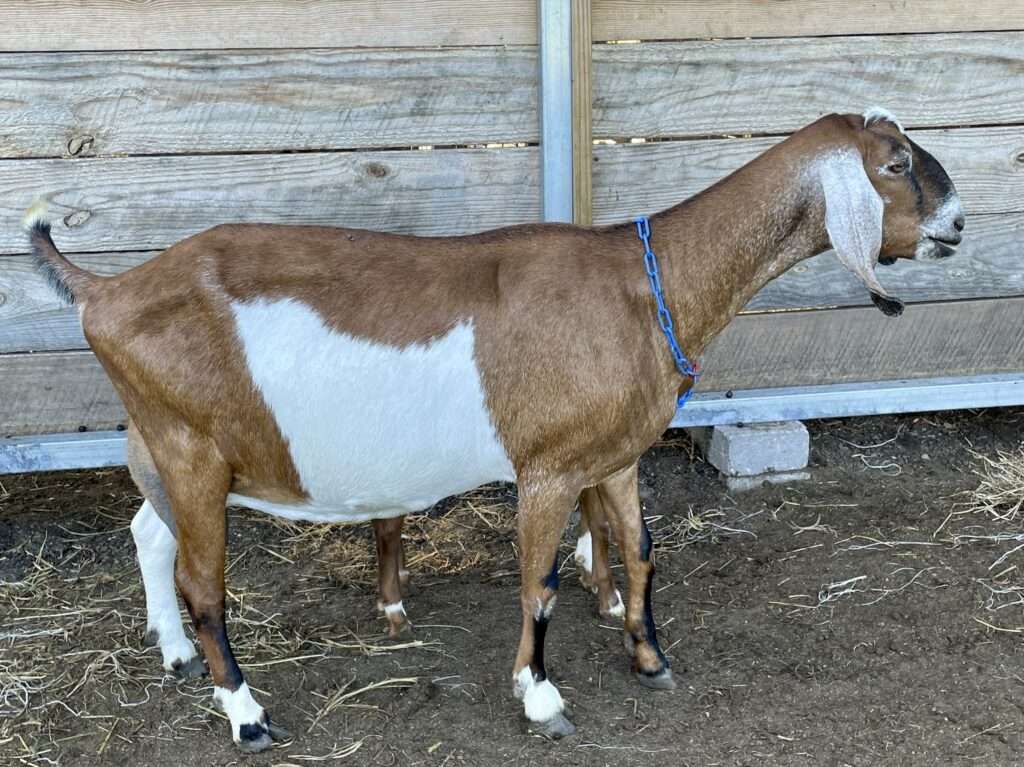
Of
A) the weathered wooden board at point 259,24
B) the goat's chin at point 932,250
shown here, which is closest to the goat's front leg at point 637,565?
the goat's chin at point 932,250

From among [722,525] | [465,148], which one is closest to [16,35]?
[465,148]

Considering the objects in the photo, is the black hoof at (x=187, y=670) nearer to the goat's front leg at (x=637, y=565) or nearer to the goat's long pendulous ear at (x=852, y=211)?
the goat's front leg at (x=637, y=565)

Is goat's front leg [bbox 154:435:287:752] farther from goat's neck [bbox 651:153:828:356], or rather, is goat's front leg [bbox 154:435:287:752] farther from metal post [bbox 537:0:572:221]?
metal post [bbox 537:0:572:221]

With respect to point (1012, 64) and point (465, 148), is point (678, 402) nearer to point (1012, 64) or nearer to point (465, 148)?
point (465, 148)

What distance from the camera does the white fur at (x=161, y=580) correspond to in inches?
138

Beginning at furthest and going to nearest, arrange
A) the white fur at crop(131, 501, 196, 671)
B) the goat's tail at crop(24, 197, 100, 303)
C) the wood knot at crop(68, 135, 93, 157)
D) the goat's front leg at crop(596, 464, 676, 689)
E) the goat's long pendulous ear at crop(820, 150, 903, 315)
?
the wood knot at crop(68, 135, 93, 157) < the white fur at crop(131, 501, 196, 671) < the goat's front leg at crop(596, 464, 676, 689) < the goat's tail at crop(24, 197, 100, 303) < the goat's long pendulous ear at crop(820, 150, 903, 315)

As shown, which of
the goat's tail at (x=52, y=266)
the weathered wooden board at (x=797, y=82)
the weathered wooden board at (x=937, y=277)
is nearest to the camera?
the goat's tail at (x=52, y=266)

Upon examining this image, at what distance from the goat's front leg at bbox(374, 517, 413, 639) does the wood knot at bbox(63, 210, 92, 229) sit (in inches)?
66.0

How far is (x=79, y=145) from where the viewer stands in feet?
13.5

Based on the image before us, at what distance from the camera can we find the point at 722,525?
4.55 meters

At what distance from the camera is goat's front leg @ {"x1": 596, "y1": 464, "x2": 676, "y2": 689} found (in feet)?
11.1

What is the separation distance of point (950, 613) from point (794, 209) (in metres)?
1.68

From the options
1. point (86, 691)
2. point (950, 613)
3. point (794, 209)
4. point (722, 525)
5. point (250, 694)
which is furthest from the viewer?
point (722, 525)

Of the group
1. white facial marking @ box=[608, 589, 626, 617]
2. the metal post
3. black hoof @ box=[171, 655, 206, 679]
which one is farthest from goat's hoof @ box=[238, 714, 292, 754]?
the metal post
